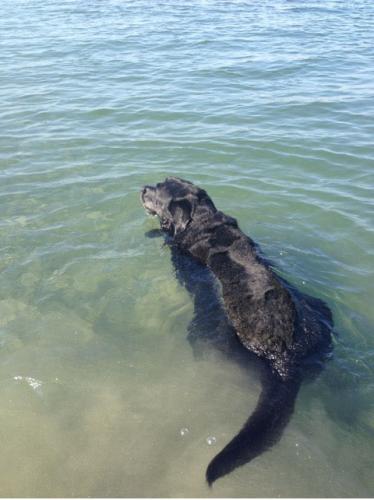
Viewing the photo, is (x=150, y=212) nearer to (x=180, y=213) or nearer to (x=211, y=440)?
(x=180, y=213)

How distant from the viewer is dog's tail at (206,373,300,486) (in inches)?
157

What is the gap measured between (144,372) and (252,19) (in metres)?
22.0

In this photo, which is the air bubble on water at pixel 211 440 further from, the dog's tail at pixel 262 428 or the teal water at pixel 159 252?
the dog's tail at pixel 262 428

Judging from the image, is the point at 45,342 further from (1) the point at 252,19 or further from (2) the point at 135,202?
(1) the point at 252,19

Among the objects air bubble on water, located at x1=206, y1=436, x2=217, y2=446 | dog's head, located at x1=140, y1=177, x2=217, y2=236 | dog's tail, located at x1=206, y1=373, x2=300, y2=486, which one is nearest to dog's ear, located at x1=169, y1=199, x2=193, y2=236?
dog's head, located at x1=140, y1=177, x2=217, y2=236

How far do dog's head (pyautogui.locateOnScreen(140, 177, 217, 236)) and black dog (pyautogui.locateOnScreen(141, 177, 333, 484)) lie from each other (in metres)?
0.21

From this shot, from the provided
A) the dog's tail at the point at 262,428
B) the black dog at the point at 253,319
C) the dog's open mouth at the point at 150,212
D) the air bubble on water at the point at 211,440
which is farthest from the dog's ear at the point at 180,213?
the air bubble on water at the point at 211,440

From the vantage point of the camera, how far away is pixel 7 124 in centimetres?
1189

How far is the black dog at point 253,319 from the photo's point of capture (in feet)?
14.0

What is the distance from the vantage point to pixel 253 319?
16.6 feet

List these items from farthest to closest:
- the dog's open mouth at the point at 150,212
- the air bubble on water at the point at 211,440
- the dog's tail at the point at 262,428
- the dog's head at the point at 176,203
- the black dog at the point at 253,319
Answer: the dog's open mouth at the point at 150,212, the dog's head at the point at 176,203, the air bubble on water at the point at 211,440, the black dog at the point at 253,319, the dog's tail at the point at 262,428

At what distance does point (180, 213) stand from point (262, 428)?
3.83 metres

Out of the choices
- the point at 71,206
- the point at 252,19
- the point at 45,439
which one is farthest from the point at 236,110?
the point at 252,19

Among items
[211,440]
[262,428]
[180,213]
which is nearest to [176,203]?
[180,213]
